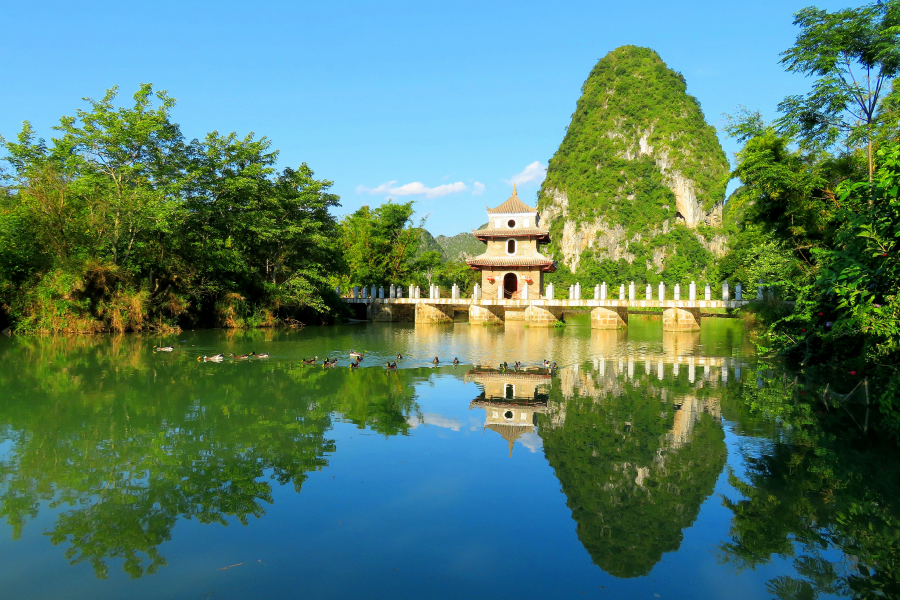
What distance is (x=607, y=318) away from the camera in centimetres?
3925

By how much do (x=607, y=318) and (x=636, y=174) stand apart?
78.6 metres

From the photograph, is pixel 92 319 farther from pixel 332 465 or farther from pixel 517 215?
pixel 517 215

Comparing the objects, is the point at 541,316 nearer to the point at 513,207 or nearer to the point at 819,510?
the point at 513,207

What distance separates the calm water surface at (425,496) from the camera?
176 inches

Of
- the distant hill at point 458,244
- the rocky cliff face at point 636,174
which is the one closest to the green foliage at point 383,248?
A: the rocky cliff face at point 636,174

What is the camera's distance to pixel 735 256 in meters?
47.6

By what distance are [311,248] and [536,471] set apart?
29.5 meters

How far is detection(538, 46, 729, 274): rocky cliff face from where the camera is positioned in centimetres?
10400

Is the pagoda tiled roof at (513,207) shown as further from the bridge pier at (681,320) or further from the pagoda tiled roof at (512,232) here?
the bridge pier at (681,320)

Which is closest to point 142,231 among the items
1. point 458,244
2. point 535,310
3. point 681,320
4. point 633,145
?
point 535,310

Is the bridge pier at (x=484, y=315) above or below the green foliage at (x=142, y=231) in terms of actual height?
below

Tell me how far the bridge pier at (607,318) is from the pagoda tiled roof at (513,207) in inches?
421

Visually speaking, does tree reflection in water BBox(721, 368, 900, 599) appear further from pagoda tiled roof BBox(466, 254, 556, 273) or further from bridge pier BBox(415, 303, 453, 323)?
bridge pier BBox(415, 303, 453, 323)

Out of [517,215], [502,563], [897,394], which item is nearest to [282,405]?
[502,563]
